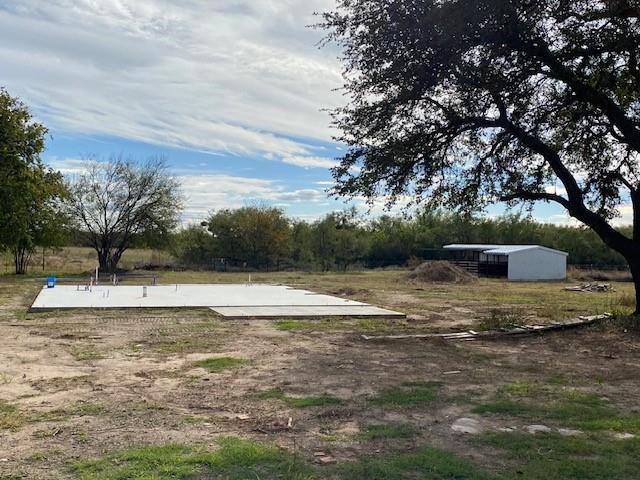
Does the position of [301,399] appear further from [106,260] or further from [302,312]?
[106,260]

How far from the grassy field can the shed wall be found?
99.3ft

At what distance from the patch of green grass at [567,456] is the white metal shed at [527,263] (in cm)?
3765

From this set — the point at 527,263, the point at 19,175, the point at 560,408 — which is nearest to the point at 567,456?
the point at 560,408

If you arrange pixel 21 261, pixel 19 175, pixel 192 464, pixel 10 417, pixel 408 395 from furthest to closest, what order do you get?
pixel 21 261 < pixel 19 175 < pixel 408 395 < pixel 10 417 < pixel 192 464

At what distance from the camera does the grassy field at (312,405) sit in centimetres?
425

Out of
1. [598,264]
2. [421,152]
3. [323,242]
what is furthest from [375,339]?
[598,264]

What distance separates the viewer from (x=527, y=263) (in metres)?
41.7

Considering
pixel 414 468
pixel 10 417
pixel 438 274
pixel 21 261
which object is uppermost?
pixel 438 274

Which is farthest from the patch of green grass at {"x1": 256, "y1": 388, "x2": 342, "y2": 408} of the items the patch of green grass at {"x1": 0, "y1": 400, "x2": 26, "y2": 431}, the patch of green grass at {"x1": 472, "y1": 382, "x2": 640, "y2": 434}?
the patch of green grass at {"x1": 0, "y1": 400, "x2": 26, "y2": 431}

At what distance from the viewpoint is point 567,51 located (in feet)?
36.1

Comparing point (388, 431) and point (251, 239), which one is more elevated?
point (251, 239)

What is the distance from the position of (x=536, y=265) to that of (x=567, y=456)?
39.8 m

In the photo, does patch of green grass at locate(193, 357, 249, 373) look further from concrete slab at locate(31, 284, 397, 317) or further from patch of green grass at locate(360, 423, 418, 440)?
concrete slab at locate(31, 284, 397, 317)

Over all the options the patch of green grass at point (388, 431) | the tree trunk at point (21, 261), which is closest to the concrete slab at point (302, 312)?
the patch of green grass at point (388, 431)
